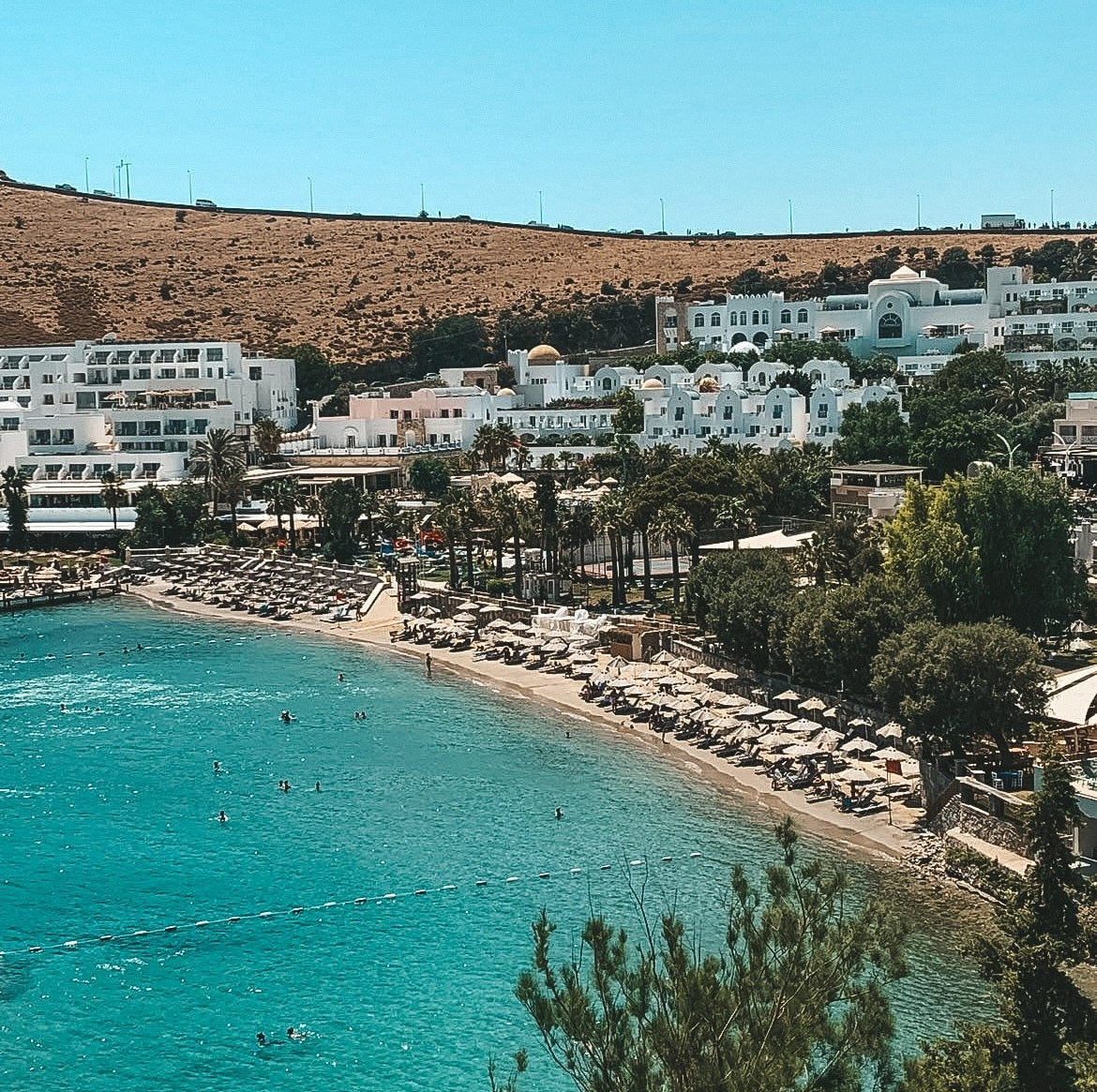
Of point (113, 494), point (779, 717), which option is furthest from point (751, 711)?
point (113, 494)

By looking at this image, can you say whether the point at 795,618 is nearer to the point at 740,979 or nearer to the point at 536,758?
the point at 536,758

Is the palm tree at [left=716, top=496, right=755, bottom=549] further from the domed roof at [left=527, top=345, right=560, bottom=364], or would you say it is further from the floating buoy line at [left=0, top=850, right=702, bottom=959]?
the domed roof at [left=527, top=345, right=560, bottom=364]

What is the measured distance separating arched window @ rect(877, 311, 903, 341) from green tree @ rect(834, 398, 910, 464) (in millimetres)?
32312

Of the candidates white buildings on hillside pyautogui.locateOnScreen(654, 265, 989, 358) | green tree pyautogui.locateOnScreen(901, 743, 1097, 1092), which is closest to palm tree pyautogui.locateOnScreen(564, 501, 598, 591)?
white buildings on hillside pyautogui.locateOnScreen(654, 265, 989, 358)

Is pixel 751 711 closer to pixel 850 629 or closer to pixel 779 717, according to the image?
pixel 779 717

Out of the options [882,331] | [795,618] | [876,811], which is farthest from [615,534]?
[882,331]

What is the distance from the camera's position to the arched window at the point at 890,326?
130 meters

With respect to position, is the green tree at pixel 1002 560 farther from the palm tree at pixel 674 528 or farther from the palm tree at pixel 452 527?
the palm tree at pixel 452 527

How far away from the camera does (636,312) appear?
15800 centimetres

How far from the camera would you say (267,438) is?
393 ft

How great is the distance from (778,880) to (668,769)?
30.2m

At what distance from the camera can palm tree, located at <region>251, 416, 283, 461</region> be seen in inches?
4722

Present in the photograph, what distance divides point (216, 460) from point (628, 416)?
1120 inches

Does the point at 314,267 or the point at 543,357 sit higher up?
the point at 314,267
